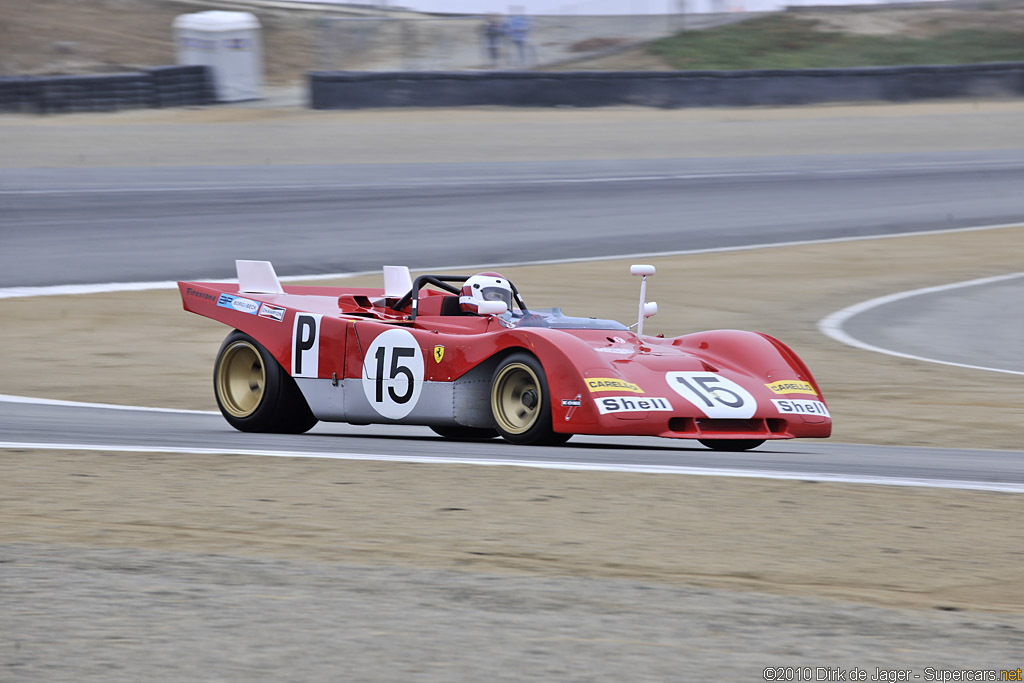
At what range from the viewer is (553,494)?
272 inches

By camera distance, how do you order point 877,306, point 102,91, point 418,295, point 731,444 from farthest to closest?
point 102,91 < point 877,306 < point 418,295 < point 731,444

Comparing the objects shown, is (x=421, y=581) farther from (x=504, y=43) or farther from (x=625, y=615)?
(x=504, y=43)

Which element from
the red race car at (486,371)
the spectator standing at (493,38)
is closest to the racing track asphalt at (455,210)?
the spectator standing at (493,38)

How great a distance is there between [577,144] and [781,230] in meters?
7.78

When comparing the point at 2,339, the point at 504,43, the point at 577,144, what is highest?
the point at 504,43

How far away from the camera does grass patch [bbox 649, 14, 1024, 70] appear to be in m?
38.3

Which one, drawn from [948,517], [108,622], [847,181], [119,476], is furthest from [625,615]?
[847,181]

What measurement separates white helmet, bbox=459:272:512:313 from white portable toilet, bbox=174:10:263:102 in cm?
2559

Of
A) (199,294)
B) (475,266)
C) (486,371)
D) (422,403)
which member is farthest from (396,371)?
(475,266)

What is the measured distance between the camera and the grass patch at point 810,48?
3831 centimetres

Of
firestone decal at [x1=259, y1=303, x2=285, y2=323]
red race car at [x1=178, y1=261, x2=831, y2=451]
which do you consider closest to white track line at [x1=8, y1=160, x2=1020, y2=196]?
red race car at [x1=178, y1=261, x2=831, y2=451]

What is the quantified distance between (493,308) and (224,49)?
2644cm

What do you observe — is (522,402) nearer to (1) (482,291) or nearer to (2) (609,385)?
(2) (609,385)

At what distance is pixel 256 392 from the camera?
9.91m
